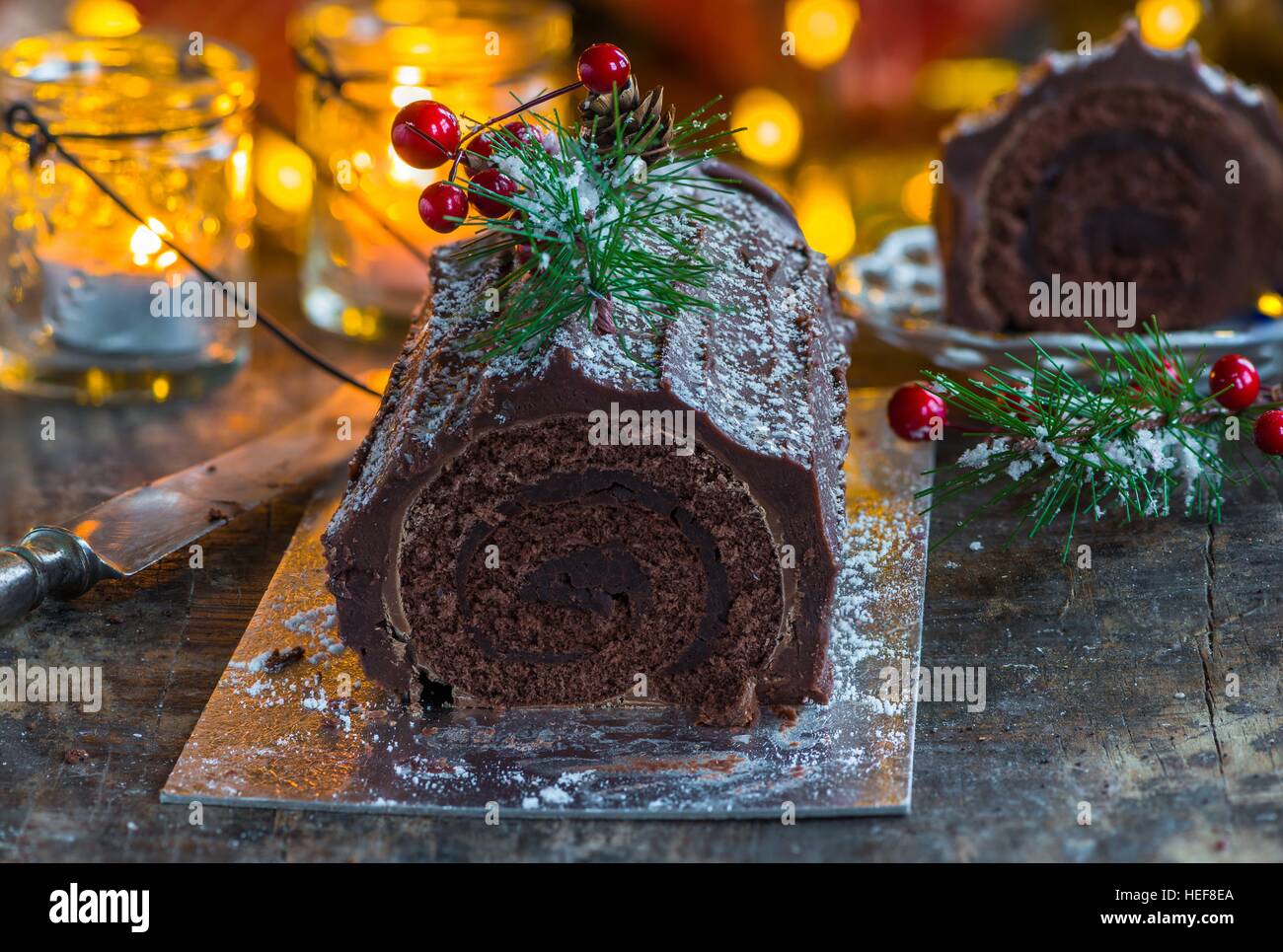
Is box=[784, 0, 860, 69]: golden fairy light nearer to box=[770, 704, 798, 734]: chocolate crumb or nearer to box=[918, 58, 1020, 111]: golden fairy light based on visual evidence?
box=[918, 58, 1020, 111]: golden fairy light

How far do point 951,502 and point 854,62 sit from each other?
8.90ft

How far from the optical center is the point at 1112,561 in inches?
120

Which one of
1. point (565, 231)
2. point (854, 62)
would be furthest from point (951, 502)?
point (854, 62)

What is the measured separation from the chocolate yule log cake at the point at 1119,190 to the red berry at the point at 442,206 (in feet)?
5.52

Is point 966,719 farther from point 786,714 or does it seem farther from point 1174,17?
point 1174,17

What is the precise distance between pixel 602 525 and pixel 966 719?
2.17 feet

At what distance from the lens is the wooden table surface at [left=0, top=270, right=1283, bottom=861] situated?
2309 mm

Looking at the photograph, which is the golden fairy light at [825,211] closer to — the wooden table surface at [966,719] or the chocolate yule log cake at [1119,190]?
the chocolate yule log cake at [1119,190]

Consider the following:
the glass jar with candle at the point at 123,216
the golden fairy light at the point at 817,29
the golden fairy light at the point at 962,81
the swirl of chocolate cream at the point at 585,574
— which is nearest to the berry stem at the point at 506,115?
the swirl of chocolate cream at the point at 585,574

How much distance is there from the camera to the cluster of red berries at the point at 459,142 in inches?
101

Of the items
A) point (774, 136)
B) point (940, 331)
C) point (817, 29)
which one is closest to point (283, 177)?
point (774, 136)

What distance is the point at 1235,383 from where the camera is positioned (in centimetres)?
310

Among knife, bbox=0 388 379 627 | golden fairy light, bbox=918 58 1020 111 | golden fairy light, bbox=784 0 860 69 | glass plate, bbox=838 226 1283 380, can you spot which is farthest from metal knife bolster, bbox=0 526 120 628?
golden fairy light, bbox=918 58 1020 111

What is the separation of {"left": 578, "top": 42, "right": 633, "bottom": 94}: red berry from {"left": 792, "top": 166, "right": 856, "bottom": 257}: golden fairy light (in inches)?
77.9
